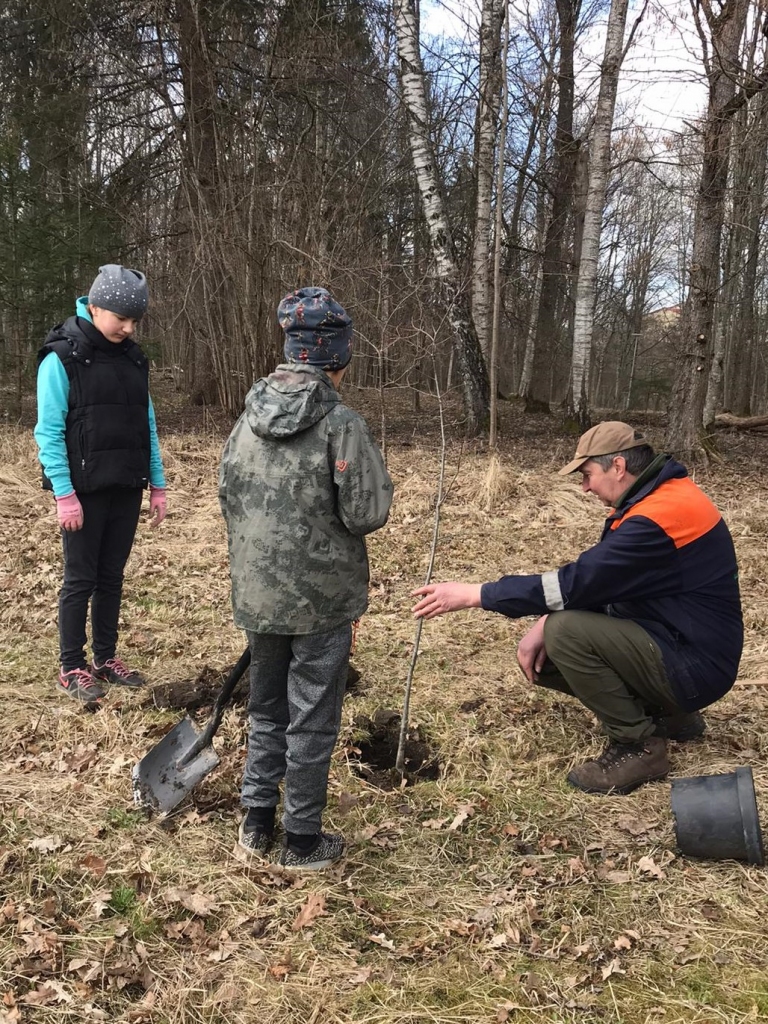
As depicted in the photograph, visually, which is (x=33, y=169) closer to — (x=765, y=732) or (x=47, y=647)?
(x=47, y=647)

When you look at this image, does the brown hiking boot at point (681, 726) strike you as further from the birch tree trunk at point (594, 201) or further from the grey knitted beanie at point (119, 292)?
the birch tree trunk at point (594, 201)

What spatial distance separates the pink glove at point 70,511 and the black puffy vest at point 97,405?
9cm

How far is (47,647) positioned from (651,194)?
2936 cm

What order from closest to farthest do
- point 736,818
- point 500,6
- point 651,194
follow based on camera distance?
point 736,818, point 500,6, point 651,194

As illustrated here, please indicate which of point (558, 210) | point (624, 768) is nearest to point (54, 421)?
point (624, 768)

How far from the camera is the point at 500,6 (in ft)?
37.8

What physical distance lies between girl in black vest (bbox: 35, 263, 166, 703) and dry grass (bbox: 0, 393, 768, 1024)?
0.49 metres

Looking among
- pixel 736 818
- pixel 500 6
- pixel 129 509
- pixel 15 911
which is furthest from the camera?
pixel 500 6

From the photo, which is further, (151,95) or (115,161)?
→ (115,161)

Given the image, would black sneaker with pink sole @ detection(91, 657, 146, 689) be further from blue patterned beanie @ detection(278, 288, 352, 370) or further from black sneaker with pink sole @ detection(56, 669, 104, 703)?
blue patterned beanie @ detection(278, 288, 352, 370)

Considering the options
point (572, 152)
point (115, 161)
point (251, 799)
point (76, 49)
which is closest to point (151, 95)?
point (76, 49)

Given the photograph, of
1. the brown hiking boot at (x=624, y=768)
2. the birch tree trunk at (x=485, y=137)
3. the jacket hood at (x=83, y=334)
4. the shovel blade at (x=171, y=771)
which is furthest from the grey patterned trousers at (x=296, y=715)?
the birch tree trunk at (x=485, y=137)

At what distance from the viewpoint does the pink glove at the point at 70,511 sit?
3511 mm

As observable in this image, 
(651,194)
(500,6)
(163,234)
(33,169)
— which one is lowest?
(163,234)
